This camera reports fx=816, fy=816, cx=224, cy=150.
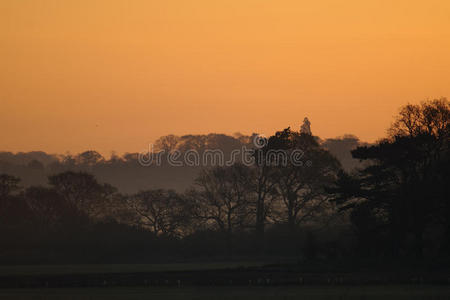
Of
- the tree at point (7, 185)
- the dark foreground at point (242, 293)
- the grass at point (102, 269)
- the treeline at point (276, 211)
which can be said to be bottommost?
the dark foreground at point (242, 293)

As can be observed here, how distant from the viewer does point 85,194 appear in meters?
94.4

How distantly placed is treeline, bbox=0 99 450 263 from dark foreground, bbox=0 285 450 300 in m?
15.8

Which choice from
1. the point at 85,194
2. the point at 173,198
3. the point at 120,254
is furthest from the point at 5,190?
the point at 120,254

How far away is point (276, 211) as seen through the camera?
269 feet

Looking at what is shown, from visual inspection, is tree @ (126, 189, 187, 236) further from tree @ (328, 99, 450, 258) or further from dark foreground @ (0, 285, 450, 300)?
dark foreground @ (0, 285, 450, 300)

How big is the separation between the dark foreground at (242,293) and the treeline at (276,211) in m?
15.8

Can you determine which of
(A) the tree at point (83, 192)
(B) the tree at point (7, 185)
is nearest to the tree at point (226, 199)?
(A) the tree at point (83, 192)

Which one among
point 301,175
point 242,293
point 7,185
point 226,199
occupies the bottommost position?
point 242,293

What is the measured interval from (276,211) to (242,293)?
4254 cm

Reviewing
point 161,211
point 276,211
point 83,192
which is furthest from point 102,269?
point 83,192

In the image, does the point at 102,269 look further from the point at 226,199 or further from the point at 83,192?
the point at 83,192

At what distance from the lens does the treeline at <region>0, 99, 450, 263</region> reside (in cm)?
5925

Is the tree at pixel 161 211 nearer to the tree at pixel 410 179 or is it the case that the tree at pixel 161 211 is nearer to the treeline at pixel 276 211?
the treeline at pixel 276 211

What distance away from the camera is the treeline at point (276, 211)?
59250mm
